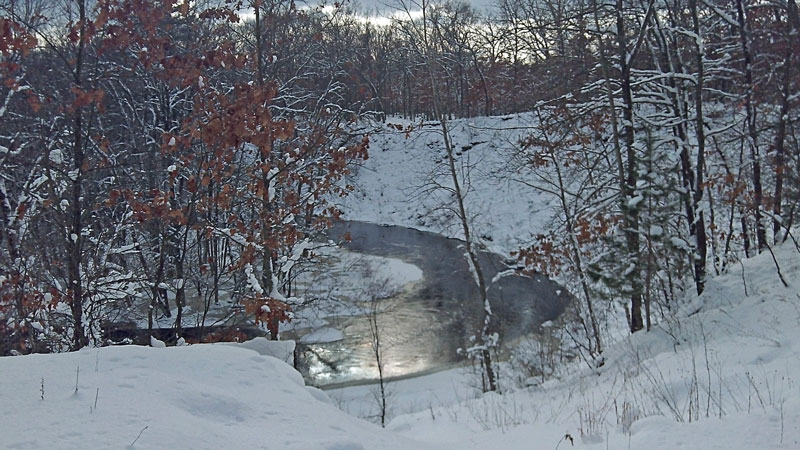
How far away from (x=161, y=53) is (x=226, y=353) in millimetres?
3570

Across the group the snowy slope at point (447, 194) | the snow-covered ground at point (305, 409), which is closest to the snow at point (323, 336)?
the snow-covered ground at point (305, 409)

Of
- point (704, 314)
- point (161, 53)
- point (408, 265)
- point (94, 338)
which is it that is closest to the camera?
point (161, 53)

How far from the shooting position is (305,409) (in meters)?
3.89

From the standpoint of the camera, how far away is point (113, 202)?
22.8ft

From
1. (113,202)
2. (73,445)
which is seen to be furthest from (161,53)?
(73,445)

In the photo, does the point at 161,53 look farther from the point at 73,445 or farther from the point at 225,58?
the point at 73,445

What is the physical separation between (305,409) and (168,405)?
2.77ft

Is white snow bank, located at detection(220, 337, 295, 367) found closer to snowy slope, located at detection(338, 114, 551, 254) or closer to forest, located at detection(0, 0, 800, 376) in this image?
forest, located at detection(0, 0, 800, 376)

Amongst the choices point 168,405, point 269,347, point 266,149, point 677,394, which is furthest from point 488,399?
point 168,405

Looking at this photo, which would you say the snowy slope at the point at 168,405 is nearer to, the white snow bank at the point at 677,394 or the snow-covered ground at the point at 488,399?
the snow-covered ground at the point at 488,399

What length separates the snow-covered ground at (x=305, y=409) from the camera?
10.1 ft

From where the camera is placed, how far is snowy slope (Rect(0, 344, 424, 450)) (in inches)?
115

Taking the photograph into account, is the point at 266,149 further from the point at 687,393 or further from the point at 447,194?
the point at 447,194

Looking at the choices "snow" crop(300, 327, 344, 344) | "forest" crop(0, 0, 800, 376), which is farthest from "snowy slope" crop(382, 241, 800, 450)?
"snow" crop(300, 327, 344, 344)
